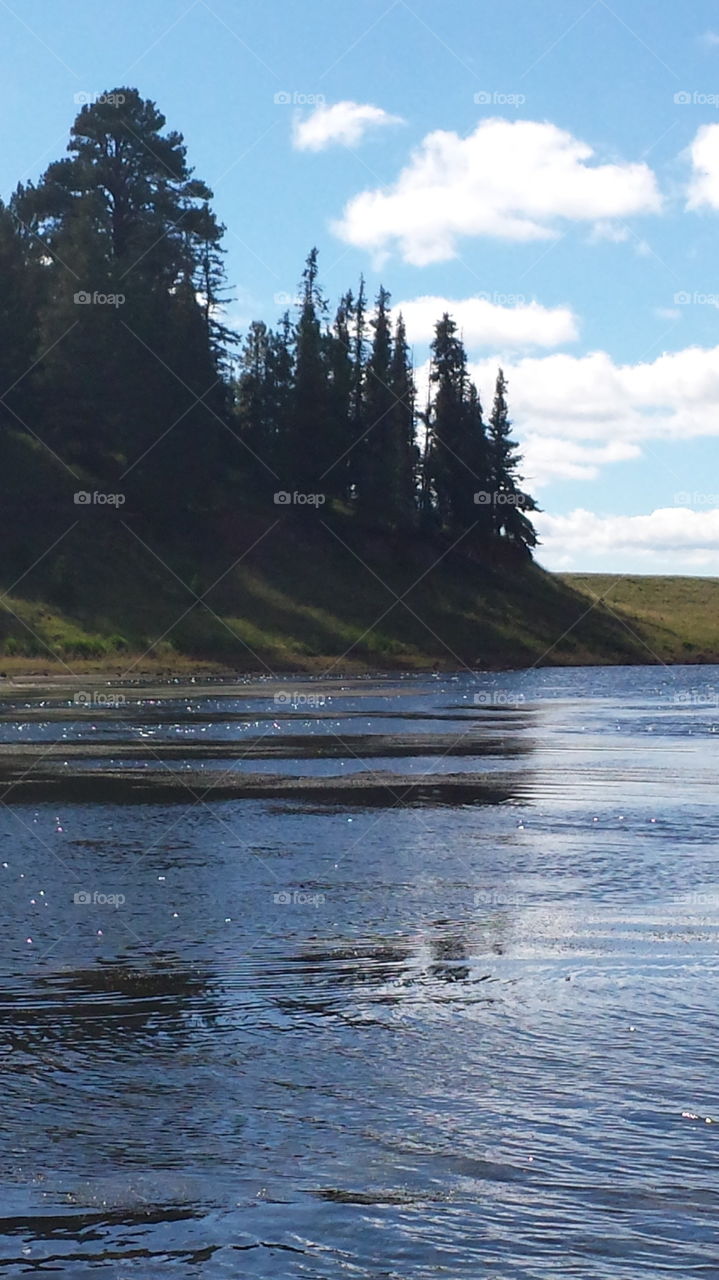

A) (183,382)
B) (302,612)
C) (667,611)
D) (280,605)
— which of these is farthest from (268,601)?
(667,611)

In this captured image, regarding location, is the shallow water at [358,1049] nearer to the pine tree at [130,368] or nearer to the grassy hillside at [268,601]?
the grassy hillside at [268,601]

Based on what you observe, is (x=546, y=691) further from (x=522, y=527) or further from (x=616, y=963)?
(x=616, y=963)

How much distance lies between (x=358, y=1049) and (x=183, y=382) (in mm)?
79483

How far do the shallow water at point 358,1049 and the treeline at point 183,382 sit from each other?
66.6 m

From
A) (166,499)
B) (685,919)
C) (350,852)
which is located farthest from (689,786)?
(166,499)

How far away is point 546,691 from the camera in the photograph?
205 feet

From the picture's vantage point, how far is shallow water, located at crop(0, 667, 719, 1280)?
21.6 ft

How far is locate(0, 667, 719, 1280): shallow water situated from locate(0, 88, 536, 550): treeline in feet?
218

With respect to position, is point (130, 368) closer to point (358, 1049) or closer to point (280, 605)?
point (280, 605)

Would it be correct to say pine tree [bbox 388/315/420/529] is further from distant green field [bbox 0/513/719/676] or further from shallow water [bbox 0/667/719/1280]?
shallow water [bbox 0/667/719/1280]

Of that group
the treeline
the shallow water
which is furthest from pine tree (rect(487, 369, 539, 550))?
the shallow water

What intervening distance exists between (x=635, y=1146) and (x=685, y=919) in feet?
20.2

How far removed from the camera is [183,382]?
86.4m

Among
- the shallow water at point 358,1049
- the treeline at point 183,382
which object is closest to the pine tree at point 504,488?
the treeline at point 183,382
